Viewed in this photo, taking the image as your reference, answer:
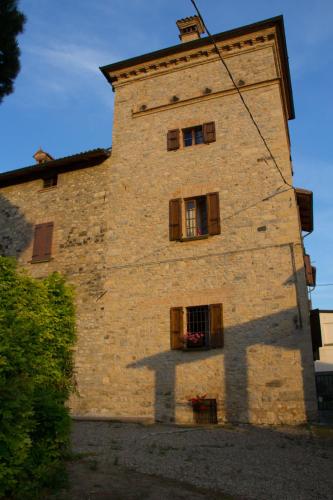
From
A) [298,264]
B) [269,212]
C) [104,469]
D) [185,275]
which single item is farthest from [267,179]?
[104,469]

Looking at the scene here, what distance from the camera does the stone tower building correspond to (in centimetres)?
1051

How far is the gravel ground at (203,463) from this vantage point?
199 inches

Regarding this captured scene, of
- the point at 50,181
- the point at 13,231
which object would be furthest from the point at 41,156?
the point at 13,231

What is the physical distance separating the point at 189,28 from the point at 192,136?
4677mm

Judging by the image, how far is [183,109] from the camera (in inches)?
532

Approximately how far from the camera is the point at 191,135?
43.6 ft

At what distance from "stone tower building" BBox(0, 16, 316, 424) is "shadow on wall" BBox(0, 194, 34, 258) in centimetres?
5

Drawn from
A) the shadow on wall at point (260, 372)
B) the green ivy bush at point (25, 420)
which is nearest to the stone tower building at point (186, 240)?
the shadow on wall at point (260, 372)

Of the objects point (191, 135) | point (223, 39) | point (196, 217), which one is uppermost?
point (223, 39)

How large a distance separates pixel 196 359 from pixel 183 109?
24.7 ft

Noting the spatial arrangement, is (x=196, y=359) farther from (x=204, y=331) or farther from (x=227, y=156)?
(x=227, y=156)

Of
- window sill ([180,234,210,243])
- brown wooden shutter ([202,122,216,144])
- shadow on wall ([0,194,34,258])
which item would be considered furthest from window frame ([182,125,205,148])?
shadow on wall ([0,194,34,258])

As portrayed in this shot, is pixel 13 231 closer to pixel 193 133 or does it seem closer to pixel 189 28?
pixel 193 133

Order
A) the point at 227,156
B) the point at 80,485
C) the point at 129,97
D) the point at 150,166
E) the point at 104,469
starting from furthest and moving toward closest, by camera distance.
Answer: the point at 129,97 → the point at 150,166 → the point at 227,156 → the point at 104,469 → the point at 80,485
